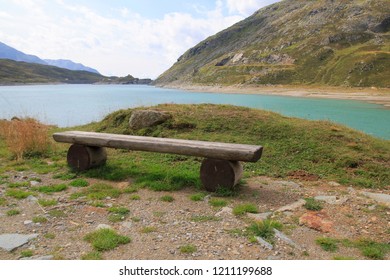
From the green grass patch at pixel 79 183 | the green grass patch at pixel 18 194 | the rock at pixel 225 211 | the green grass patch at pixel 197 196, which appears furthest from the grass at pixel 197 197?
the green grass patch at pixel 18 194

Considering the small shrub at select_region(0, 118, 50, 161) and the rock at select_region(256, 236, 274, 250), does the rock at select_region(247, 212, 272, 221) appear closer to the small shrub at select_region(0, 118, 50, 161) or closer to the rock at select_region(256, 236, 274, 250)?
the rock at select_region(256, 236, 274, 250)

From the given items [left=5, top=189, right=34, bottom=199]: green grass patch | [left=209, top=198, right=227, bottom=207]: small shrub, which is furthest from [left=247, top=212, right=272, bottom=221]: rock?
[left=5, top=189, right=34, bottom=199]: green grass patch

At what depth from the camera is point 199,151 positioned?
6.45m

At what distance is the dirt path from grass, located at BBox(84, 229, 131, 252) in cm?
8

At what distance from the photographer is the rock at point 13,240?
14.2 ft

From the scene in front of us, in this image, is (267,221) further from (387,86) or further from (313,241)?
(387,86)

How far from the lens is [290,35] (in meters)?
140

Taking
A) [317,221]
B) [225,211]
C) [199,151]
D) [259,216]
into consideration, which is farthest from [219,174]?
[317,221]

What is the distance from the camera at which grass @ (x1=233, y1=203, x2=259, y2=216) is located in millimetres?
5434

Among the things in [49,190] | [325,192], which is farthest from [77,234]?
[325,192]

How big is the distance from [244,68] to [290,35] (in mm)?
35389

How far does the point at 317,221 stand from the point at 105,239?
333 centimetres

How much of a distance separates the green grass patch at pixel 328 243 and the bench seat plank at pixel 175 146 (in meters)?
1.98

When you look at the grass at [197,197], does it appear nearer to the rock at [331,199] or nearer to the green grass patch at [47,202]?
the rock at [331,199]
